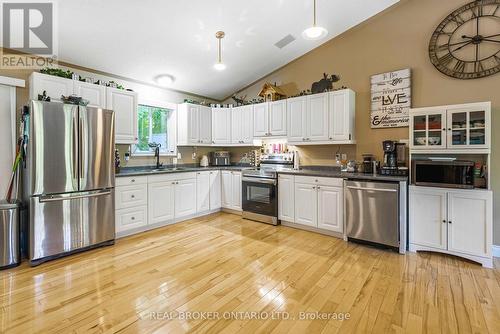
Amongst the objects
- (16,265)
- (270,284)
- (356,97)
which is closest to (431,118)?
(356,97)

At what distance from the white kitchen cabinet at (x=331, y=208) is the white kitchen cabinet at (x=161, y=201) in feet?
7.99

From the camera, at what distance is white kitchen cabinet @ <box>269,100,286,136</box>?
14.6ft

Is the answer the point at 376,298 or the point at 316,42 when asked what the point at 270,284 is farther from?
the point at 316,42

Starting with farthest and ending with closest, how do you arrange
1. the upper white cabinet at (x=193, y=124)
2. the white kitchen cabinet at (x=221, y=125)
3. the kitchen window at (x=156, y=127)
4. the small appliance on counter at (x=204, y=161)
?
the small appliance on counter at (x=204, y=161) → the white kitchen cabinet at (x=221, y=125) → the upper white cabinet at (x=193, y=124) → the kitchen window at (x=156, y=127)

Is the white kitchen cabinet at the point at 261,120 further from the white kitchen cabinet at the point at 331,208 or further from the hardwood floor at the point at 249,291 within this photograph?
the hardwood floor at the point at 249,291

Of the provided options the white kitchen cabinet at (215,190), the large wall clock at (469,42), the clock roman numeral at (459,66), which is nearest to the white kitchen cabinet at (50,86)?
the white kitchen cabinet at (215,190)

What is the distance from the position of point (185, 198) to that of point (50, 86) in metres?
2.48

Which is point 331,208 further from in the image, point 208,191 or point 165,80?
point 165,80

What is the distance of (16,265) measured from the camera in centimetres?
271

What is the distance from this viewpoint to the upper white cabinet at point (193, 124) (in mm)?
4879

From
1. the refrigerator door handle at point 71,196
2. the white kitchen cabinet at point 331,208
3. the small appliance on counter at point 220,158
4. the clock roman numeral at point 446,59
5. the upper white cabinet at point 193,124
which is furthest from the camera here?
the small appliance on counter at point 220,158

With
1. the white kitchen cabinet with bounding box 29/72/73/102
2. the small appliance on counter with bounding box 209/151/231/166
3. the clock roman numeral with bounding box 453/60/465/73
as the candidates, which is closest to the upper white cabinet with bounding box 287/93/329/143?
the clock roman numeral with bounding box 453/60/465/73

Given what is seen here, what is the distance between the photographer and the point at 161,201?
4.04 m

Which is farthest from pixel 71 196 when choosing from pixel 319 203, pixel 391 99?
pixel 391 99
